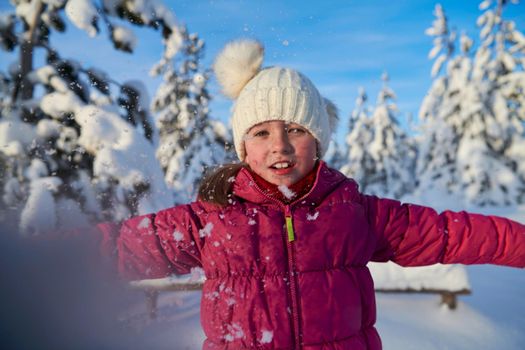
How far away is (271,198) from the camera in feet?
6.26

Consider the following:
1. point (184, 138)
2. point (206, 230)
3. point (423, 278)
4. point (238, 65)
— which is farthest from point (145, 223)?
point (184, 138)

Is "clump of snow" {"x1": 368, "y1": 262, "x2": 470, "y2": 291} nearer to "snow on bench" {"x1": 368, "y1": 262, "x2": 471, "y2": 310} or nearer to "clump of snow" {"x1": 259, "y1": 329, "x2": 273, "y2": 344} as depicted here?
"snow on bench" {"x1": 368, "y1": 262, "x2": 471, "y2": 310}

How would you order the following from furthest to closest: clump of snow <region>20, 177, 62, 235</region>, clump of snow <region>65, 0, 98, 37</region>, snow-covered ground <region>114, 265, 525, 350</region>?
snow-covered ground <region>114, 265, 525, 350</region>, clump of snow <region>65, 0, 98, 37</region>, clump of snow <region>20, 177, 62, 235</region>

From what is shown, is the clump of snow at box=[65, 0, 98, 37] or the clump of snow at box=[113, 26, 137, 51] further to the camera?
the clump of snow at box=[113, 26, 137, 51]

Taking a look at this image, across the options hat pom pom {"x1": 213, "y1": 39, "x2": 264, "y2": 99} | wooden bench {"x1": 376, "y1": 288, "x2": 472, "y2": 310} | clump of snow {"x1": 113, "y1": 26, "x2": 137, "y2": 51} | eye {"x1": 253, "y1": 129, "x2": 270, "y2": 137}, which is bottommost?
wooden bench {"x1": 376, "y1": 288, "x2": 472, "y2": 310}

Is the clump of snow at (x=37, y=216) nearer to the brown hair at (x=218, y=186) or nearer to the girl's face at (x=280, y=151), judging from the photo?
the brown hair at (x=218, y=186)

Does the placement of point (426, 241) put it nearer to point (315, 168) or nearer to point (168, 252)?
point (315, 168)

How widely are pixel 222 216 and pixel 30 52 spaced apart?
5.25 feet

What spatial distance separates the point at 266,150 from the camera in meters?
1.92

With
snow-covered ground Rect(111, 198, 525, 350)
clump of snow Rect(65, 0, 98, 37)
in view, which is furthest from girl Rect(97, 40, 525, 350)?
snow-covered ground Rect(111, 198, 525, 350)

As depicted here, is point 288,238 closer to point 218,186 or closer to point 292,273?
point 292,273

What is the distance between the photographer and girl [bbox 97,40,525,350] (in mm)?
1747

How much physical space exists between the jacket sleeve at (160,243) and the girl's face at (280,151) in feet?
1.38

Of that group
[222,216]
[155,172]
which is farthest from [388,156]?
[222,216]
